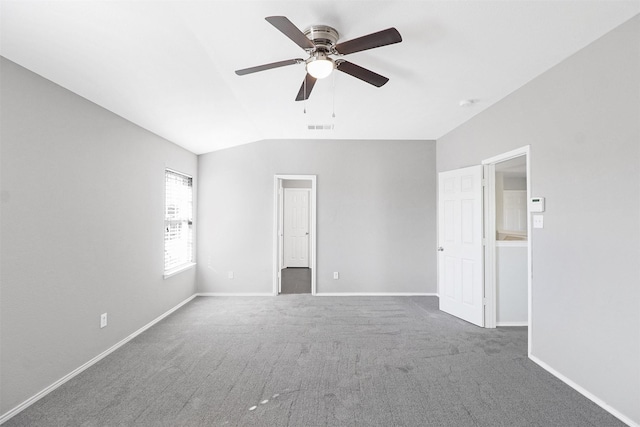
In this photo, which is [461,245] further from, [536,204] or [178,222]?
[178,222]

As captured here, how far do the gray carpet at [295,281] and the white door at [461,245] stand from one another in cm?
227

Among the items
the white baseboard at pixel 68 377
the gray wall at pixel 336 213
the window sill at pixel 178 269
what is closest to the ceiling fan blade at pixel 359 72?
the gray wall at pixel 336 213

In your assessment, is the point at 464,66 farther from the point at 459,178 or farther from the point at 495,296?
the point at 495,296

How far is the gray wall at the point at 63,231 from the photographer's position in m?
1.85

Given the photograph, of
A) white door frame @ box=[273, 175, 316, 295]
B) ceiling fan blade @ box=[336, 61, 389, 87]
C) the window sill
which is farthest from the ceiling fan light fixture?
the window sill

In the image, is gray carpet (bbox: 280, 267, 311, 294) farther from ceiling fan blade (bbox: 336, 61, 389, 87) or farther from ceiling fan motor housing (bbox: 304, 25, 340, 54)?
ceiling fan motor housing (bbox: 304, 25, 340, 54)

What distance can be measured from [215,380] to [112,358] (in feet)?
3.76

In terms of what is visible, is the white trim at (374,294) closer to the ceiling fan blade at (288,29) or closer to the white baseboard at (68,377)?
the white baseboard at (68,377)

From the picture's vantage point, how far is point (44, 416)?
1844mm

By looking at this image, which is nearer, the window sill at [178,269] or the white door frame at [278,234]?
the window sill at [178,269]

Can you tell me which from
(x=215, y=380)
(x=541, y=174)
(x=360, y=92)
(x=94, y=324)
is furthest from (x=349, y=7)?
(x=94, y=324)

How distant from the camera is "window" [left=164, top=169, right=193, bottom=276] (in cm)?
386

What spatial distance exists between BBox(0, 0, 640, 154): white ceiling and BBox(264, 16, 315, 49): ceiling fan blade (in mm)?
242

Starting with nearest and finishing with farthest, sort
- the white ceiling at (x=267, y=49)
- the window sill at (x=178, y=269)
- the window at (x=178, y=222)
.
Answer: the white ceiling at (x=267, y=49)
the window sill at (x=178, y=269)
the window at (x=178, y=222)
